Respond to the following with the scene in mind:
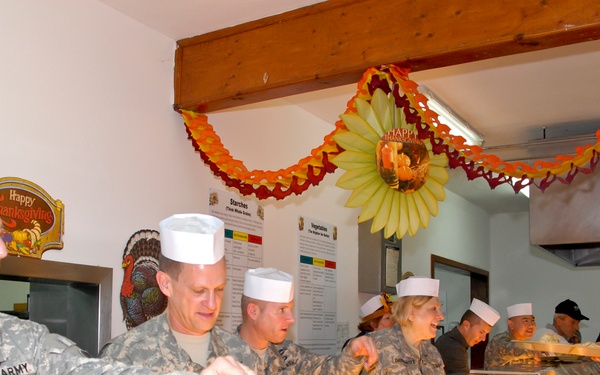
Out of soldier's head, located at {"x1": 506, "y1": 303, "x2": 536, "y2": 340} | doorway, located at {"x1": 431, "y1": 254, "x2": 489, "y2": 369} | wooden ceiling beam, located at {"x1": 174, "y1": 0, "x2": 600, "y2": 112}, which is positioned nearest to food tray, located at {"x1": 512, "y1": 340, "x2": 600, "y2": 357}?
wooden ceiling beam, located at {"x1": 174, "y1": 0, "x2": 600, "y2": 112}

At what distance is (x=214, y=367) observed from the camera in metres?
1.47

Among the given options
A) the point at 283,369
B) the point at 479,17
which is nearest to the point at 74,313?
the point at 283,369

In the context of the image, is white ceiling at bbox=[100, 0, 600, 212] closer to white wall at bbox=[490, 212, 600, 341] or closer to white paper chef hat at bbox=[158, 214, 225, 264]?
white paper chef hat at bbox=[158, 214, 225, 264]

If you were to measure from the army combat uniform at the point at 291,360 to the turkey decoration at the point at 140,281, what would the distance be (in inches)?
22.7

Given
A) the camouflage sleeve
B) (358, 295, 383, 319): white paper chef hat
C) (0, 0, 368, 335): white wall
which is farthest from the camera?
(358, 295, 383, 319): white paper chef hat

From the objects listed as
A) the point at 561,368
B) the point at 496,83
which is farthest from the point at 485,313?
the point at 496,83

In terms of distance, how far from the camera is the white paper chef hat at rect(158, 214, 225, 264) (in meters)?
2.43

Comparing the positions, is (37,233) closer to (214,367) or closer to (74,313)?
(74,313)

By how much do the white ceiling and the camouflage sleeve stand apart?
1758mm

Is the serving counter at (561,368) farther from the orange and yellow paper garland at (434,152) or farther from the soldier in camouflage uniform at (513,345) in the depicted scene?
the orange and yellow paper garland at (434,152)

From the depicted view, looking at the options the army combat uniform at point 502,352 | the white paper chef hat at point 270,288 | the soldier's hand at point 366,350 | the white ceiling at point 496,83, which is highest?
the white ceiling at point 496,83

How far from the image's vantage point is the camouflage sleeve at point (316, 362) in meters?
3.24

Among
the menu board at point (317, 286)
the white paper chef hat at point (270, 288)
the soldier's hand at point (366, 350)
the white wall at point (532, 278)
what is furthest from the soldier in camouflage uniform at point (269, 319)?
the white wall at point (532, 278)

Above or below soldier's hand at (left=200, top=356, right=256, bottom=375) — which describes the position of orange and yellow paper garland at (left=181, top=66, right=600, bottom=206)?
above
